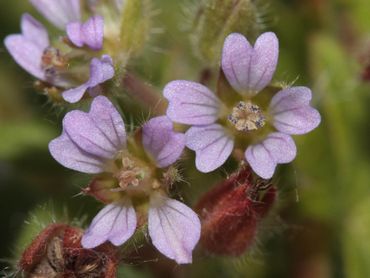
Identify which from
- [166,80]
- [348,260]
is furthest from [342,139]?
[166,80]

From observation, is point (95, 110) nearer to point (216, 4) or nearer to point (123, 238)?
point (123, 238)

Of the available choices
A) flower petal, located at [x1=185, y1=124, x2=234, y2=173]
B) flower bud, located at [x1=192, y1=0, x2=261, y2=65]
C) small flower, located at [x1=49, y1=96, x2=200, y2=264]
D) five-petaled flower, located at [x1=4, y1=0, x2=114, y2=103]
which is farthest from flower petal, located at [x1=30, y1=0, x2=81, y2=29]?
flower petal, located at [x1=185, y1=124, x2=234, y2=173]

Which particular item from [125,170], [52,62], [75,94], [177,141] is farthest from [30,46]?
[177,141]

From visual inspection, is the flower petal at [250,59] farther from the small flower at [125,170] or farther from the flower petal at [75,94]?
the flower petal at [75,94]

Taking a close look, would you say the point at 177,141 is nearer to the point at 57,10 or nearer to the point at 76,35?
the point at 76,35

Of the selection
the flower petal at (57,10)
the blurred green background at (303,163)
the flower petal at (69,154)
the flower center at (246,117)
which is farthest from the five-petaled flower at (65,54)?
the flower center at (246,117)

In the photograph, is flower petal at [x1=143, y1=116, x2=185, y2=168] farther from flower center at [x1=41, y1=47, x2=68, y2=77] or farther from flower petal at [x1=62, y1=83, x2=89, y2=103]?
flower center at [x1=41, y1=47, x2=68, y2=77]

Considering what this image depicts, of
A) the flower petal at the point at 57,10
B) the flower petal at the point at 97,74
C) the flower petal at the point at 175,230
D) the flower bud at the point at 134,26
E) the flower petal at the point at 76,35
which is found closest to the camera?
the flower petal at the point at 175,230
